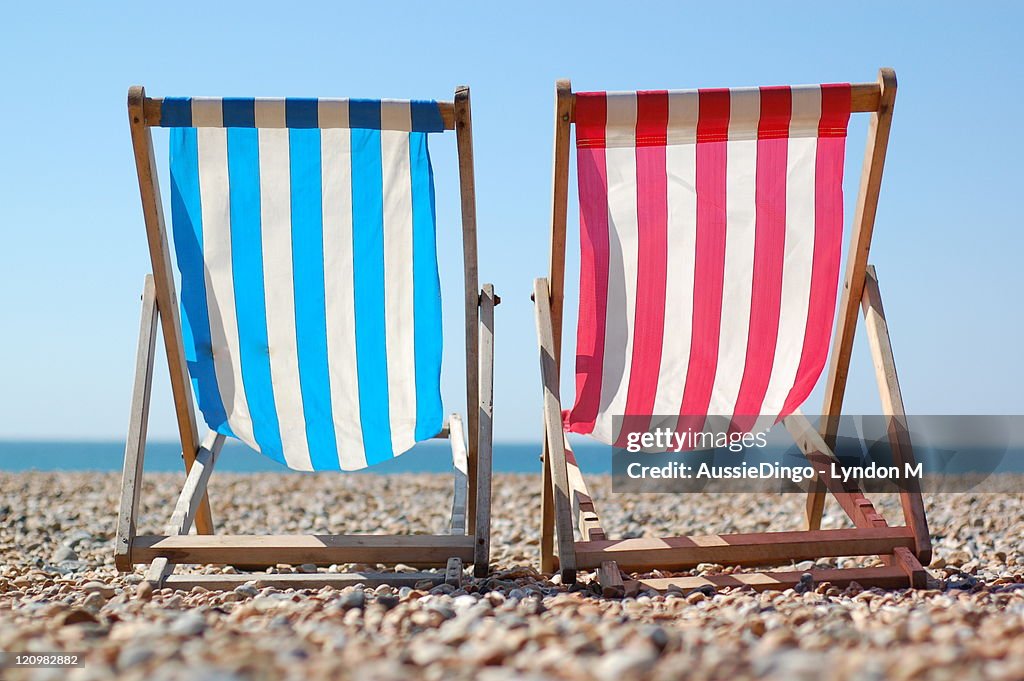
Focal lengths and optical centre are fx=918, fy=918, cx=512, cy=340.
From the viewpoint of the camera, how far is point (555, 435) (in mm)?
3045

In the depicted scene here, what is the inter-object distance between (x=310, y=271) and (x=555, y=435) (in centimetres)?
108

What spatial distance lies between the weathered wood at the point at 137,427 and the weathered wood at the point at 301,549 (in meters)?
0.06

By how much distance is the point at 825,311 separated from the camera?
3.36 m

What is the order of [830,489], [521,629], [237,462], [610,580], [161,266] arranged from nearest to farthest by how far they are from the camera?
1. [521,629]
2. [610,580]
3. [161,266]
4. [830,489]
5. [237,462]

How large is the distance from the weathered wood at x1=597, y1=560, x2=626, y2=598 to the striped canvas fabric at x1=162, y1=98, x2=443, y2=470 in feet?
3.09

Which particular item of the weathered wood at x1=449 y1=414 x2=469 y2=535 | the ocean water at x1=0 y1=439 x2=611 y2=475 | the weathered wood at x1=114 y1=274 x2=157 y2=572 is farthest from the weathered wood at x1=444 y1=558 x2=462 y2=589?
the ocean water at x1=0 y1=439 x2=611 y2=475

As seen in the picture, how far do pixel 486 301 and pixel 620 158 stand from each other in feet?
2.31

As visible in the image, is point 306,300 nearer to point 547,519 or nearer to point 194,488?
point 194,488

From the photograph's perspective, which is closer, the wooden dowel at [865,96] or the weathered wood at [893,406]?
the weathered wood at [893,406]

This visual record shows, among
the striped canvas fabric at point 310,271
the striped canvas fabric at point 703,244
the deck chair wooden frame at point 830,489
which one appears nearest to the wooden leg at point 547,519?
the deck chair wooden frame at point 830,489

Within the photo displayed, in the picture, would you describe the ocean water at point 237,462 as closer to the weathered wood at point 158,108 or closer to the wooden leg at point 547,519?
the wooden leg at point 547,519

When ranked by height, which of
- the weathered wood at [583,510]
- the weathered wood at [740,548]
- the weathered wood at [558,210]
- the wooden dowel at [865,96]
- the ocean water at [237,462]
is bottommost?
the ocean water at [237,462]

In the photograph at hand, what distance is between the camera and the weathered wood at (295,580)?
9.61 ft

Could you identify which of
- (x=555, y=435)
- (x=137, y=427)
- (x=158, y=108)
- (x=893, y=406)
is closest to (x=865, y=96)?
(x=893, y=406)
